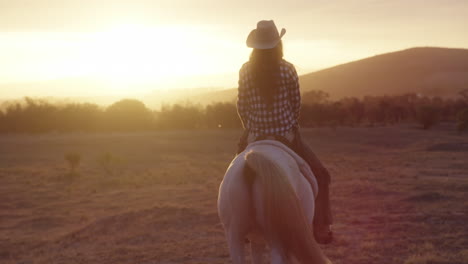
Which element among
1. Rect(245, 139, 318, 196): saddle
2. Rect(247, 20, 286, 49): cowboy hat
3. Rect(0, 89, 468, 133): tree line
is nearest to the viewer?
Rect(245, 139, 318, 196): saddle

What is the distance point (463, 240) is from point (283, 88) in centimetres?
518

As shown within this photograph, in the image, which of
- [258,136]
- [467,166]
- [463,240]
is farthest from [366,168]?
[258,136]

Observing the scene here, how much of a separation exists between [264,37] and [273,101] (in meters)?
0.56

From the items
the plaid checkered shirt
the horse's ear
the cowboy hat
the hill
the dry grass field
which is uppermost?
Result: the hill

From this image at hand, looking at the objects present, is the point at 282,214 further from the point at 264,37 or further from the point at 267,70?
the point at 264,37

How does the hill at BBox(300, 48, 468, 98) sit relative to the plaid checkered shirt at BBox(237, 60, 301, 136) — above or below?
above

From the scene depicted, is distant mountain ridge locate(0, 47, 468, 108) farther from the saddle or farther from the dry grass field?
the saddle

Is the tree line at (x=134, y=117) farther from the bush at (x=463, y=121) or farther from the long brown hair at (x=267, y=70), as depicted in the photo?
the long brown hair at (x=267, y=70)

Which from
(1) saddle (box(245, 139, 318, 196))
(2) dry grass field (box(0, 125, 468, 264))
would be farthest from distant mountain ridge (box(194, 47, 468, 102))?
(1) saddle (box(245, 139, 318, 196))

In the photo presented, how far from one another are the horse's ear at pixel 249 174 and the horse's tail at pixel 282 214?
0.08 meters

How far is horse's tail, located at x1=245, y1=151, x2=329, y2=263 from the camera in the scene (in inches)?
130

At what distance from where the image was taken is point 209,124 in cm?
4666

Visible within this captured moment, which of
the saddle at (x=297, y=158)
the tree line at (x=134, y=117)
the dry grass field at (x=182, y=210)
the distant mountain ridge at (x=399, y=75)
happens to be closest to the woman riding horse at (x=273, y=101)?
the saddle at (x=297, y=158)

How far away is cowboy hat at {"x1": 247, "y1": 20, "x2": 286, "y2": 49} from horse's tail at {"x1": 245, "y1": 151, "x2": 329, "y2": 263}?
111 centimetres
